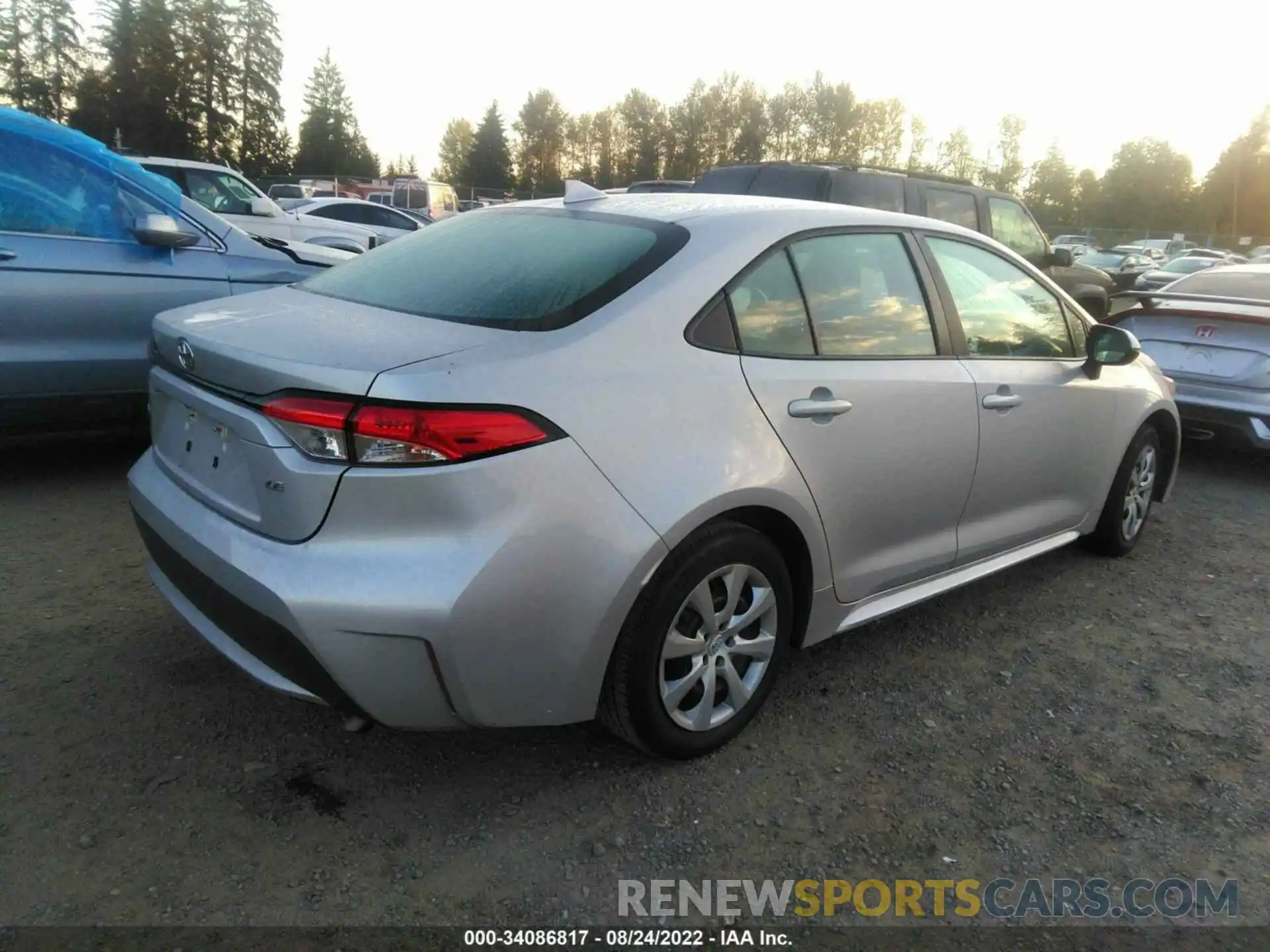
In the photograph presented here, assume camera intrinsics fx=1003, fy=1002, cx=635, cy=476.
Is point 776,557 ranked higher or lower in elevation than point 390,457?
lower

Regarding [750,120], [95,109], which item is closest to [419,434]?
[95,109]

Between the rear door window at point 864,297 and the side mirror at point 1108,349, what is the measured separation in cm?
111

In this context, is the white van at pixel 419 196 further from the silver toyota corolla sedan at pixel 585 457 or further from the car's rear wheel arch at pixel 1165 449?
the silver toyota corolla sedan at pixel 585 457

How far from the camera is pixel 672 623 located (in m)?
2.65

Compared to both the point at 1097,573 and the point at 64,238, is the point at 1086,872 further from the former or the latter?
the point at 64,238

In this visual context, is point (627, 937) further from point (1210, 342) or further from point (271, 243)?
point (1210, 342)

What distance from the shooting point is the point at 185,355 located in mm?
2750

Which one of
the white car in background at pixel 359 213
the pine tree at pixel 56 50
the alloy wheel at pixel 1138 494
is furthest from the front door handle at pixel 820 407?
the pine tree at pixel 56 50

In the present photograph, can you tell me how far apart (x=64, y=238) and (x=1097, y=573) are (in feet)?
16.8

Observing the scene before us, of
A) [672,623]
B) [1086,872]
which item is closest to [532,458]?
[672,623]

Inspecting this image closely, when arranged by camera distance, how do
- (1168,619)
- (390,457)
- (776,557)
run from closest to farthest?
(390,457), (776,557), (1168,619)

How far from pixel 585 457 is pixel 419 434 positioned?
1.30 ft

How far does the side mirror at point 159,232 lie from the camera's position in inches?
191

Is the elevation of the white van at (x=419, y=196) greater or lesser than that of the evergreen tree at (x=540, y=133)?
lesser
